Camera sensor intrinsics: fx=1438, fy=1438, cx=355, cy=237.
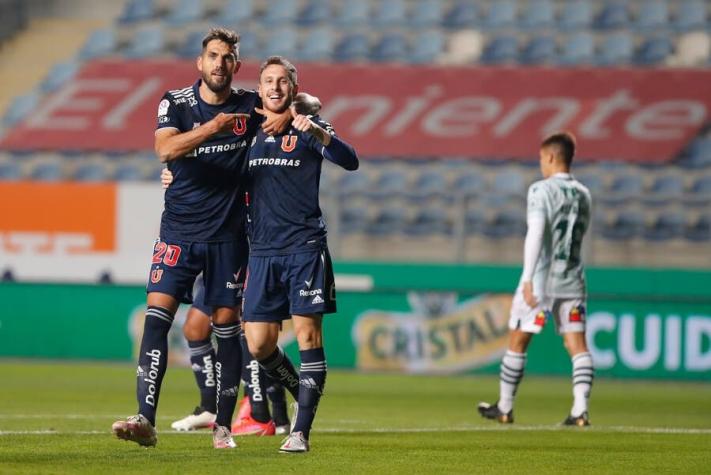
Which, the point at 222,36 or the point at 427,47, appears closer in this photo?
the point at 222,36

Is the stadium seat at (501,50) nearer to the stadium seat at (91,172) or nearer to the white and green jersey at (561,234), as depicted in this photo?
the stadium seat at (91,172)

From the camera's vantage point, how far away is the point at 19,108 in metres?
24.5

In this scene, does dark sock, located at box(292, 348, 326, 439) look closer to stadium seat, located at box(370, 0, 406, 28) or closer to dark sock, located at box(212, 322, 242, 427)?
dark sock, located at box(212, 322, 242, 427)

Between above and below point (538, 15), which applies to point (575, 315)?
below

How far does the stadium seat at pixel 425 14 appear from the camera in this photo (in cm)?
2458

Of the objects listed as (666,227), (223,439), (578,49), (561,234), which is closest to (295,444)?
(223,439)

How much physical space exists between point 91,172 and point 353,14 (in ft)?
18.1

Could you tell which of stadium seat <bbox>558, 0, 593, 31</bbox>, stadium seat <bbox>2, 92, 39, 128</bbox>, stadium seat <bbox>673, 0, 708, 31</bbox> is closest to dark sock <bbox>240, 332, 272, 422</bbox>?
stadium seat <bbox>2, 92, 39, 128</bbox>

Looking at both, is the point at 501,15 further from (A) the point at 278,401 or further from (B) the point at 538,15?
(A) the point at 278,401

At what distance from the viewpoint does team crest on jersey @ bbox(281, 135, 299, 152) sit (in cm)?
775

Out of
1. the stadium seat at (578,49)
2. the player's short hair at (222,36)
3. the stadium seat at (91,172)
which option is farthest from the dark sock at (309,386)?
the stadium seat at (578,49)

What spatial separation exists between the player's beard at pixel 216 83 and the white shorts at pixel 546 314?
10.8 feet

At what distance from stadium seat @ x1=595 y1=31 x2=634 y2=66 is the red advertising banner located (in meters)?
0.35

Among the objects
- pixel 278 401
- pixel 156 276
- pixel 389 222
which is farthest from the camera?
pixel 389 222
